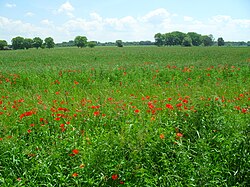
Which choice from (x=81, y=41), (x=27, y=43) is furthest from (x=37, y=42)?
(x=81, y=41)

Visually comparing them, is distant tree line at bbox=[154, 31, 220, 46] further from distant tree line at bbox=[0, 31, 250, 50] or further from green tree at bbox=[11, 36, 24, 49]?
green tree at bbox=[11, 36, 24, 49]

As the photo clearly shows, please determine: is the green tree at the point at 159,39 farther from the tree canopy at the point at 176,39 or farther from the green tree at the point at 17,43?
the green tree at the point at 17,43

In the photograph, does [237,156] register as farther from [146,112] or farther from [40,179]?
[40,179]

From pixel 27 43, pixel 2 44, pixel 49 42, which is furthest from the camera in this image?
pixel 49 42

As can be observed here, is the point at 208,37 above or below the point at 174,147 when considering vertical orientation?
above

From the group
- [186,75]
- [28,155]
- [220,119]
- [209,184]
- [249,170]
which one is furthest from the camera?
[186,75]

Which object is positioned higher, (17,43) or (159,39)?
(159,39)

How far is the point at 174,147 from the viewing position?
131 inches

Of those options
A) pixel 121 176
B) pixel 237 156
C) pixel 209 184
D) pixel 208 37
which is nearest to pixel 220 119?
pixel 237 156

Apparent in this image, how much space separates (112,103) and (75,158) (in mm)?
2385

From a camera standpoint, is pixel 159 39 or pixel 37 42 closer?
pixel 37 42

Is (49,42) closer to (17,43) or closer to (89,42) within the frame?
(17,43)

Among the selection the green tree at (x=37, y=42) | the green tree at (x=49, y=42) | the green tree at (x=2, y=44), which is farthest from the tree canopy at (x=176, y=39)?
the green tree at (x=2, y=44)

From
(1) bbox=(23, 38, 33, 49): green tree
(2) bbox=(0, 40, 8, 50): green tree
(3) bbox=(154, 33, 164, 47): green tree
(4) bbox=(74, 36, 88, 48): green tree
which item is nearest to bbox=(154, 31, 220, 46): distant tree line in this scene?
(3) bbox=(154, 33, 164, 47): green tree
